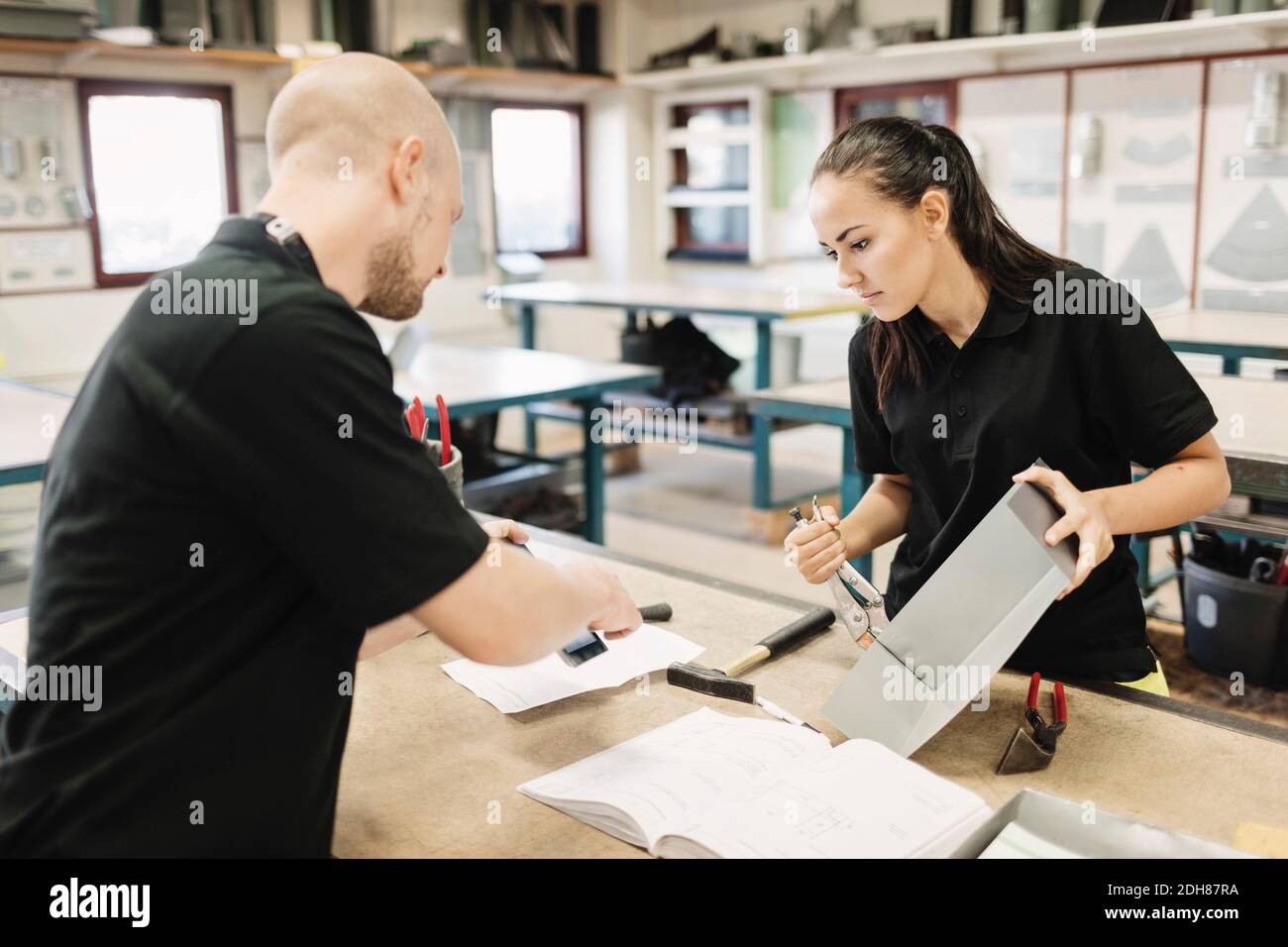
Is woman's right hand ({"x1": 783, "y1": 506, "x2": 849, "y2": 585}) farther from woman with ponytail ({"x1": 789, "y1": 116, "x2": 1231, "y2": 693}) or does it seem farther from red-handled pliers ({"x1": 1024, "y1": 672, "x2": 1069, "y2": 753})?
red-handled pliers ({"x1": 1024, "y1": 672, "x2": 1069, "y2": 753})

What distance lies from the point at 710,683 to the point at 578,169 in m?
6.16

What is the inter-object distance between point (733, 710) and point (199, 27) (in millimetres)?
4755

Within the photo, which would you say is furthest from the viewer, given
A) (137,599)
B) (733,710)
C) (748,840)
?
(733,710)

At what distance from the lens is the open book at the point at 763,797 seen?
1100mm

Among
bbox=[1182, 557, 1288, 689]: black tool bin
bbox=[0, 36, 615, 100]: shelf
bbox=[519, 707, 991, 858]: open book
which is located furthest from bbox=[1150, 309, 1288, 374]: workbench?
bbox=[0, 36, 615, 100]: shelf

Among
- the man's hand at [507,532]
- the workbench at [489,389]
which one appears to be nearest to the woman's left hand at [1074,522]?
the man's hand at [507,532]

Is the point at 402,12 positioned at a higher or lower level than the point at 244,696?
higher

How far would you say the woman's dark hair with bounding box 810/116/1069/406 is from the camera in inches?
64.0

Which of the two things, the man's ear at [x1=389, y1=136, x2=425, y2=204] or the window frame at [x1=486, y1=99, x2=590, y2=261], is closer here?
the man's ear at [x1=389, y1=136, x2=425, y2=204]

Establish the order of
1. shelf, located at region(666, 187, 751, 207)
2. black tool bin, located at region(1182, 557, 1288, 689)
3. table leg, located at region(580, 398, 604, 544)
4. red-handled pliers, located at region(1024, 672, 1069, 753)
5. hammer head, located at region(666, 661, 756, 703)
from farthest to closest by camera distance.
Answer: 1. shelf, located at region(666, 187, 751, 207)
2. table leg, located at region(580, 398, 604, 544)
3. black tool bin, located at region(1182, 557, 1288, 689)
4. hammer head, located at region(666, 661, 756, 703)
5. red-handled pliers, located at region(1024, 672, 1069, 753)

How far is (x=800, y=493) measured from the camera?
5.65 m

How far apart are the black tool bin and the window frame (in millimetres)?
4620

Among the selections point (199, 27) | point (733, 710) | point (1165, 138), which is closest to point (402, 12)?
point (199, 27)
